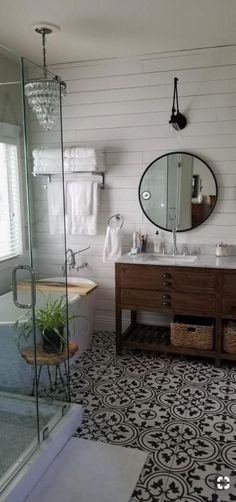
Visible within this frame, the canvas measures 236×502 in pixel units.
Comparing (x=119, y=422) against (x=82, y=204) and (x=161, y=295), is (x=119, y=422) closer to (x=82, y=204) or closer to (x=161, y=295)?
(x=161, y=295)

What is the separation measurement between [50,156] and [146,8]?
3.82 feet

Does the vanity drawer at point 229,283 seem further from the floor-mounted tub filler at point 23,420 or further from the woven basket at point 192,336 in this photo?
the floor-mounted tub filler at point 23,420

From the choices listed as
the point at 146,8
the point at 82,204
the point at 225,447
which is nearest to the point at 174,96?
the point at 146,8

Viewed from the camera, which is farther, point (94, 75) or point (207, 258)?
point (94, 75)

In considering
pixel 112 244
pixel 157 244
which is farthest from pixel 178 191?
pixel 112 244

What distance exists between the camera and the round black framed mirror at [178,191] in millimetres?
3613

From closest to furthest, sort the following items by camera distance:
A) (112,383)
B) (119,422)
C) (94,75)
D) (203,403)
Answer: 1. (119,422)
2. (203,403)
3. (112,383)
4. (94,75)

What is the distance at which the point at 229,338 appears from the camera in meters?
3.29

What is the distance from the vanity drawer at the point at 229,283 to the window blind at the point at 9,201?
167 cm

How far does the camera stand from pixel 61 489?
6.62 feet

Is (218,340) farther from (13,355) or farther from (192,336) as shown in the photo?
(13,355)

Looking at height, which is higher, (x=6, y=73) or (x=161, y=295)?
(x=6, y=73)

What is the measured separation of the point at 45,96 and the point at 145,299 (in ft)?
5.87

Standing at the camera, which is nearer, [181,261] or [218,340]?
[218,340]
